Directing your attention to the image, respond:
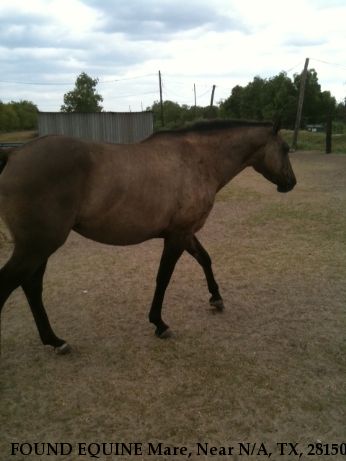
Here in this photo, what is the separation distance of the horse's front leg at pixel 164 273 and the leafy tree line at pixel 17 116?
73436 mm

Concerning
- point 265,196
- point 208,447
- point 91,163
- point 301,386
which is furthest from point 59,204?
point 265,196

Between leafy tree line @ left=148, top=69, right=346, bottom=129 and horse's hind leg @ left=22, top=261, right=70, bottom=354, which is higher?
leafy tree line @ left=148, top=69, right=346, bottom=129

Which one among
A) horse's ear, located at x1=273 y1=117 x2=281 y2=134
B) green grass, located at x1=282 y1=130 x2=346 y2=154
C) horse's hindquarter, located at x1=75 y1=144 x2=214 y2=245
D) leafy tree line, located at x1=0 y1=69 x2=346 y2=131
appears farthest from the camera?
leafy tree line, located at x1=0 y1=69 x2=346 y2=131

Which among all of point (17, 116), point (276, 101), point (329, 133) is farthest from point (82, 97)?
point (17, 116)

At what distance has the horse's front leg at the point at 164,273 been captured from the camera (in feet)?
12.1

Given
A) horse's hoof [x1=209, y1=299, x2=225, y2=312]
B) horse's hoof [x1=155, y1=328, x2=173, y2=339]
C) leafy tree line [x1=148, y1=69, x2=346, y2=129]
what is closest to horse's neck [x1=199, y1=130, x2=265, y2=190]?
horse's hoof [x1=209, y1=299, x2=225, y2=312]

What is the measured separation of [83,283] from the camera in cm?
521

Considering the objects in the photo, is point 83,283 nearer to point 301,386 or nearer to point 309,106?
point 301,386

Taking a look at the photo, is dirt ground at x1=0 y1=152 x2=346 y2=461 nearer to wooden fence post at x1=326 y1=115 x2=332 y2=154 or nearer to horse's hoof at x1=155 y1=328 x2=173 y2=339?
horse's hoof at x1=155 y1=328 x2=173 y2=339

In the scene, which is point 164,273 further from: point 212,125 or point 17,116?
point 17,116

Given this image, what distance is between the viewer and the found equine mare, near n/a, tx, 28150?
284cm

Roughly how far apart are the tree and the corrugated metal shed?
22.4 meters

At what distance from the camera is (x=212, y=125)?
401 centimetres

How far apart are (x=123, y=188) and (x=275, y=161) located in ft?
6.26
